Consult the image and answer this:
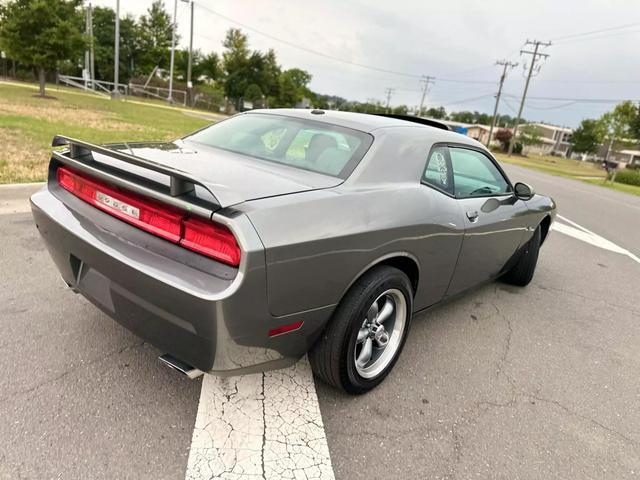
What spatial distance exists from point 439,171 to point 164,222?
1.83 m

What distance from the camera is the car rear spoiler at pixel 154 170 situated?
1857 mm

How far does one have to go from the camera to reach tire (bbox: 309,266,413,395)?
229 centimetres

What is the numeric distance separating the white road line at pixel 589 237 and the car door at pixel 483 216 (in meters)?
3.86

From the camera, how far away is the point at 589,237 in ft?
24.8

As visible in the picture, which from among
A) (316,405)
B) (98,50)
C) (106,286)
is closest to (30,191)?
(106,286)

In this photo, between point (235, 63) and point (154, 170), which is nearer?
point (154, 170)

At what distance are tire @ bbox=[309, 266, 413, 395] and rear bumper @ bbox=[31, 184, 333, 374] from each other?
13 cm

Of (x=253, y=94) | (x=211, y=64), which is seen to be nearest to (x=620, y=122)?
(x=253, y=94)

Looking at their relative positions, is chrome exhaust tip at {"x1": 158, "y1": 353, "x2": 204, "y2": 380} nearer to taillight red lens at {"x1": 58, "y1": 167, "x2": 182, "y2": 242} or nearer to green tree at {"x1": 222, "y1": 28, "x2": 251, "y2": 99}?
taillight red lens at {"x1": 58, "y1": 167, "x2": 182, "y2": 242}

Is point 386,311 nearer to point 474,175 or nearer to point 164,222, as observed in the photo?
point 164,222

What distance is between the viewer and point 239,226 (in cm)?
177

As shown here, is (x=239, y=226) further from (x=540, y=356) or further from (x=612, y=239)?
(x=612, y=239)

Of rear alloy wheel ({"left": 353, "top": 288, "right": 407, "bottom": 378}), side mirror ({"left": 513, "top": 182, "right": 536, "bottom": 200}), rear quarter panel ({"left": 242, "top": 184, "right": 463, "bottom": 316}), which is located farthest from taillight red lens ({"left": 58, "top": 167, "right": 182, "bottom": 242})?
side mirror ({"left": 513, "top": 182, "right": 536, "bottom": 200})

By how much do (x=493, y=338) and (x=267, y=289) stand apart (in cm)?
230
